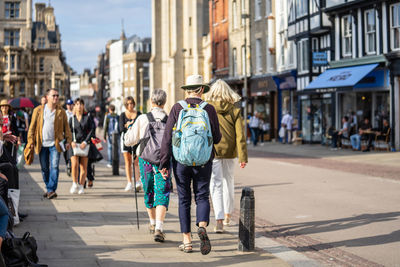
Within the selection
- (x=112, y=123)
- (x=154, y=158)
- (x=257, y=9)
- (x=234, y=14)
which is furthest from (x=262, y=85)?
(x=154, y=158)

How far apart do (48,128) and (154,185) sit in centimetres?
439

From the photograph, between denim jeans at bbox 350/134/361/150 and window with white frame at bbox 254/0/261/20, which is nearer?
denim jeans at bbox 350/134/361/150

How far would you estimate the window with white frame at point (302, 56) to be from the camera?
3581 centimetres

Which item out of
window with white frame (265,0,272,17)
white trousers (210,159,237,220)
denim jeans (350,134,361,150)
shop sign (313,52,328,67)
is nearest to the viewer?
white trousers (210,159,237,220)

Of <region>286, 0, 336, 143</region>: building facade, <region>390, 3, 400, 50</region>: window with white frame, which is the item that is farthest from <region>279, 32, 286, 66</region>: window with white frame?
<region>390, 3, 400, 50</region>: window with white frame

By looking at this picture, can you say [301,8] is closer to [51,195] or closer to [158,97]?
[51,195]

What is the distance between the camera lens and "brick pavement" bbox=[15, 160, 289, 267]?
22.4ft

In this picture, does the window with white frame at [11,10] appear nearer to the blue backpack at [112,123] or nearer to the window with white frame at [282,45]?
the window with white frame at [282,45]

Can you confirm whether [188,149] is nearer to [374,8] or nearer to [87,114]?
[87,114]

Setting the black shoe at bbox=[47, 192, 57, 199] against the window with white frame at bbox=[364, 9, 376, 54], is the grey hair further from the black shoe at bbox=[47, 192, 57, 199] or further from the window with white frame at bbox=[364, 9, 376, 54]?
the window with white frame at bbox=[364, 9, 376, 54]

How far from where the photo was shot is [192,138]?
709 cm

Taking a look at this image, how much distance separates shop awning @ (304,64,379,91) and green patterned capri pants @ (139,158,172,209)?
69.4ft

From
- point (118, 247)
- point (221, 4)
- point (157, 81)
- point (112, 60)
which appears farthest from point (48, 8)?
point (118, 247)

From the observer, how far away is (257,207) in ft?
36.8
